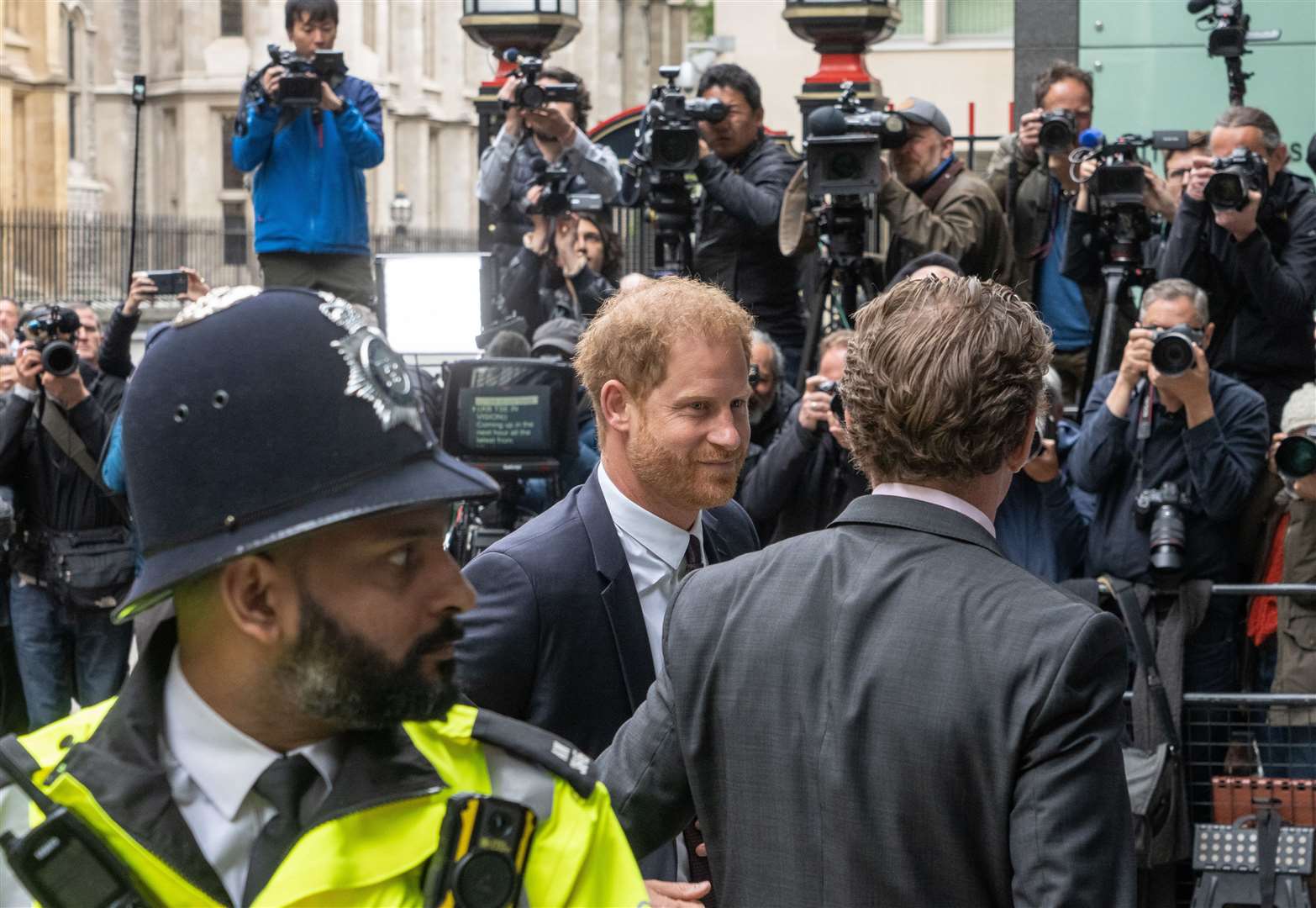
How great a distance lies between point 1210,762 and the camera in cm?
591

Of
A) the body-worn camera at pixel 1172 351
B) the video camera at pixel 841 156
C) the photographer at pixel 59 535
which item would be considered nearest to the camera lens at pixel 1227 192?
Answer: the body-worn camera at pixel 1172 351

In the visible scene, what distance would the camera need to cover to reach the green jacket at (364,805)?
6.08ft

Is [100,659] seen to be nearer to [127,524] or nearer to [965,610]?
[127,524]

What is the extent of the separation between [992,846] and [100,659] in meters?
6.26

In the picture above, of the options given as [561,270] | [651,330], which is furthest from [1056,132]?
[651,330]

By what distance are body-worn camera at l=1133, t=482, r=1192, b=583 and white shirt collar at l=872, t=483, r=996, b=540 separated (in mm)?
3410

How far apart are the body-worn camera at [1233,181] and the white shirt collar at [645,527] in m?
3.99

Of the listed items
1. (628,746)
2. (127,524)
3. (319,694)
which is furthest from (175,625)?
(127,524)

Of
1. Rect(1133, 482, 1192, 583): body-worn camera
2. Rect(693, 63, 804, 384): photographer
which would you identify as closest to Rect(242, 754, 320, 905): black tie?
Rect(1133, 482, 1192, 583): body-worn camera

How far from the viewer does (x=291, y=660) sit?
1.92 m

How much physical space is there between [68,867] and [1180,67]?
10388 millimetres

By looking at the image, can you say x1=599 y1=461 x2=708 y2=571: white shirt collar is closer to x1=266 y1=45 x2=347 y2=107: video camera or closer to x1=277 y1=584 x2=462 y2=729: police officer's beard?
x1=277 y1=584 x2=462 y2=729: police officer's beard

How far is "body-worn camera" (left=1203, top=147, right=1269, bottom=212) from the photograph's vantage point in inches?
268

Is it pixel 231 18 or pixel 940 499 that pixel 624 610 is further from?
pixel 231 18
